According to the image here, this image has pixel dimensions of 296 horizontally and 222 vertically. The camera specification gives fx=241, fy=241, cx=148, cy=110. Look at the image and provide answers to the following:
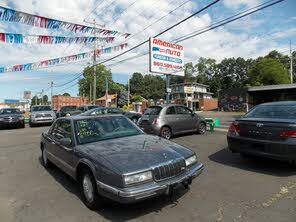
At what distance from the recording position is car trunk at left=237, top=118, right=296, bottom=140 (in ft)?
16.5

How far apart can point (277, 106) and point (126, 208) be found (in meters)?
4.46

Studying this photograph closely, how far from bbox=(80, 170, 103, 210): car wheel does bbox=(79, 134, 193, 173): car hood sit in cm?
38

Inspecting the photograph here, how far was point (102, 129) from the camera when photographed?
4.80 meters

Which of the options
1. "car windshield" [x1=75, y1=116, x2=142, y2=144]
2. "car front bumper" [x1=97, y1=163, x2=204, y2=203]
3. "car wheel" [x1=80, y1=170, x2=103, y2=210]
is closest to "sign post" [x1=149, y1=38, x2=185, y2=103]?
"car windshield" [x1=75, y1=116, x2=142, y2=144]

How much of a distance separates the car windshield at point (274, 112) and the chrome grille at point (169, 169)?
3.10m

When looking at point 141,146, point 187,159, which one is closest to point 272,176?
point 187,159

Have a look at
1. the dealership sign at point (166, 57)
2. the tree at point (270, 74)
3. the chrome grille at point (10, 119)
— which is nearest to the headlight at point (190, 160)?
the dealership sign at point (166, 57)

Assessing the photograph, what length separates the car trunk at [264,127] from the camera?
16.5 ft

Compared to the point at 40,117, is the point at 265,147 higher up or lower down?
lower down

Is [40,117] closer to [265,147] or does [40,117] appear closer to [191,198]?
[191,198]

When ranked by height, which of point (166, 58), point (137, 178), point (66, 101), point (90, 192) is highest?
point (166, 58)

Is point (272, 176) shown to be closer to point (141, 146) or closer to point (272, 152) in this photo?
point (272, 152)

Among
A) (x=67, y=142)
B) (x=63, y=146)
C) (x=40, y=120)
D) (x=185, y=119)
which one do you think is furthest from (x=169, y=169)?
(x=40, y=120)

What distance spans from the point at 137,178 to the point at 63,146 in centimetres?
226
